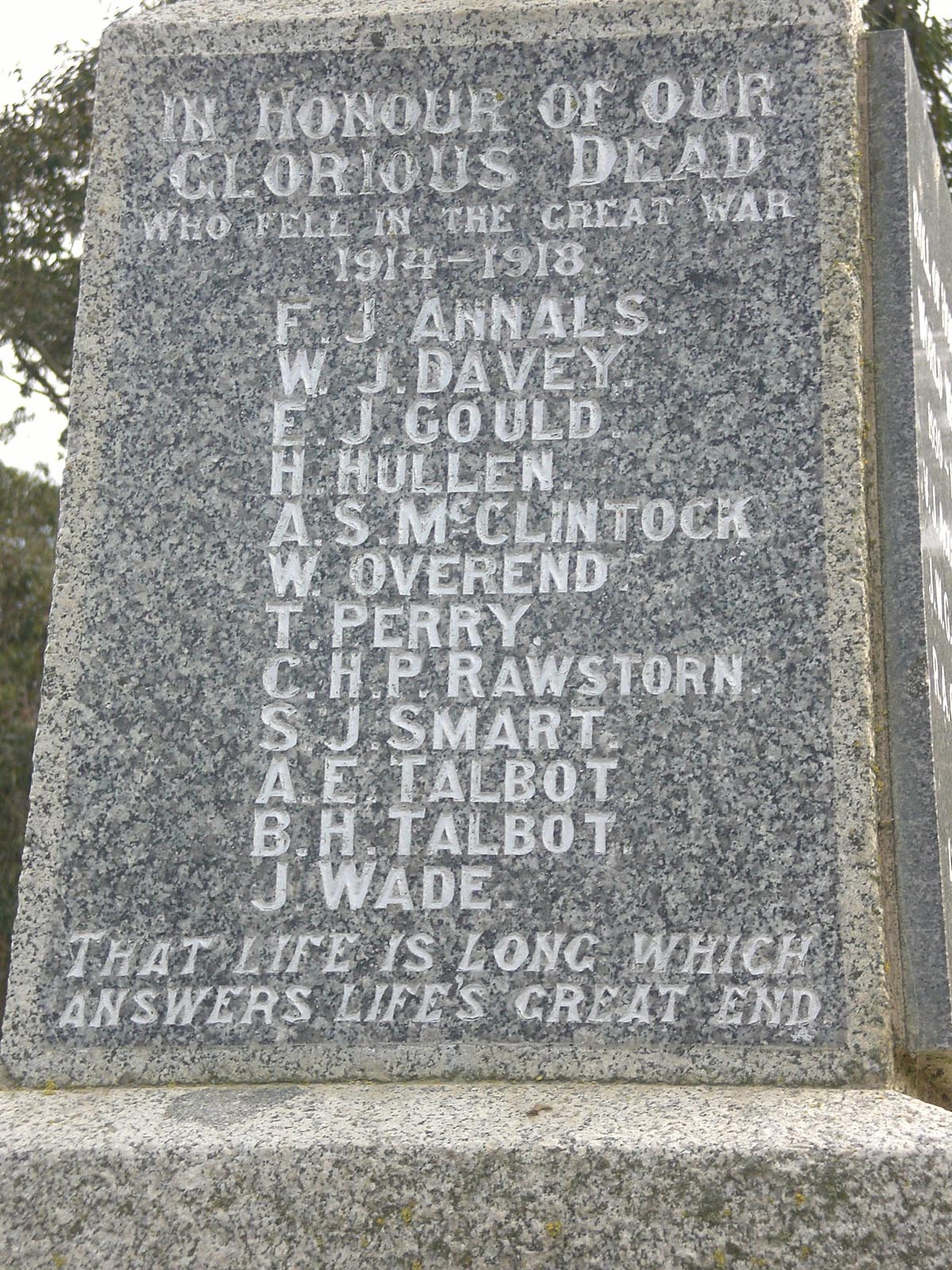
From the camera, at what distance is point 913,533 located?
9.48ft

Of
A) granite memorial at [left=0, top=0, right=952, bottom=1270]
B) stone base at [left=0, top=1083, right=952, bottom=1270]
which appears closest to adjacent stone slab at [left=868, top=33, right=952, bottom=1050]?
granite memorial at [left=0, top=0, right=952, bottom=1270]

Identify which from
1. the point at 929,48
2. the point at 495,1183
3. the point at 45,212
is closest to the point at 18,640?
the point at 45,212

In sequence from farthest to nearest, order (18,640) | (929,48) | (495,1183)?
(18,640)
(929,48)
(495,1183)

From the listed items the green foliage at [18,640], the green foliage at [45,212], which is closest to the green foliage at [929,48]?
the green foliage at [45,212]

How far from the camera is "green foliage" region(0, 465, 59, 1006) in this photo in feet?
22.2

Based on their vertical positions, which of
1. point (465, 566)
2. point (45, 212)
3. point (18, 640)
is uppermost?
point (45, 212)

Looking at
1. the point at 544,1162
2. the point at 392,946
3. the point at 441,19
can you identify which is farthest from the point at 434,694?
the point at 441,19

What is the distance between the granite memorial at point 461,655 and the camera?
8.36ft

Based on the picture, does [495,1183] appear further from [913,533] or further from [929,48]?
[929,48]

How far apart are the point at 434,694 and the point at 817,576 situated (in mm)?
689

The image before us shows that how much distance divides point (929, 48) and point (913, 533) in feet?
14.2

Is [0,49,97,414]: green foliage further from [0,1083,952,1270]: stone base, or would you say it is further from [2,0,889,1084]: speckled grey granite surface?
[0,1083,952,1270]: stone base

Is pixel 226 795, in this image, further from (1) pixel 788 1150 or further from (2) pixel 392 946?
(1) pixel 788 1150

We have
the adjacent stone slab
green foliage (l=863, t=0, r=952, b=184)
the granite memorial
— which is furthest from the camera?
green foliage (l=863, t=0, r=952, b=184)
